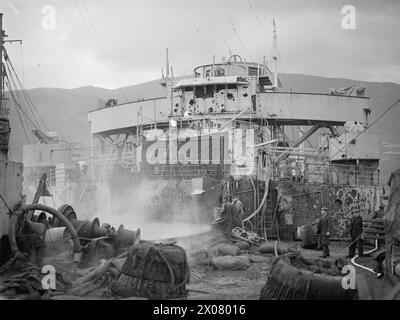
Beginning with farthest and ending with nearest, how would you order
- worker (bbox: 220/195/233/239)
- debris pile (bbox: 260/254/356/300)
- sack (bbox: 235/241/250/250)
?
worker (bbox: 220/195/233/239) < sack (bbox: 235/241/250/250) < debris pile (bbox: 260/254/356/300)

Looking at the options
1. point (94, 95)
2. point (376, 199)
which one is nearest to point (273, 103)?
point (376, 199)

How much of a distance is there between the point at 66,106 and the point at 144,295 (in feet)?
229

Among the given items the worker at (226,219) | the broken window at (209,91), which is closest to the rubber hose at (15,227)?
the worker at (226,219)

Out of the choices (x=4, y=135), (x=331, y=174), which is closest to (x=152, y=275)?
(x=4, y=135)

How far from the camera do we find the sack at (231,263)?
1174 cm

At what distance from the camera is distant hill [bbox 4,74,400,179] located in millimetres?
59469

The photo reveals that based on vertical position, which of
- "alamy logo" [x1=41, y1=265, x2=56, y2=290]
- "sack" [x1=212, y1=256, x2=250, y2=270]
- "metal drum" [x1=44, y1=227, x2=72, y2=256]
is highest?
"metal drum" [x1=44, y1=227, x2=72, y2=256]

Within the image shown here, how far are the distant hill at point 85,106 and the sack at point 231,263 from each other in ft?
146

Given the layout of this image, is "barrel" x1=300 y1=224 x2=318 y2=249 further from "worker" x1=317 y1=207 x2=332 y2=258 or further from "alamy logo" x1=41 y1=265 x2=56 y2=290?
"alamy logo" x1=41 y1=265 x2=56 y2=290

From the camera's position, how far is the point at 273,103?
3819 cm

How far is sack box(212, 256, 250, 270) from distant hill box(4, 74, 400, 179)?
44.4 m

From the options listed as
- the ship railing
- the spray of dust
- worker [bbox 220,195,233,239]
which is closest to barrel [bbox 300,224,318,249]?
worker [bbox 220,195,233,239]

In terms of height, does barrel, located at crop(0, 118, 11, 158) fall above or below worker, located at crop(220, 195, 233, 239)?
above
